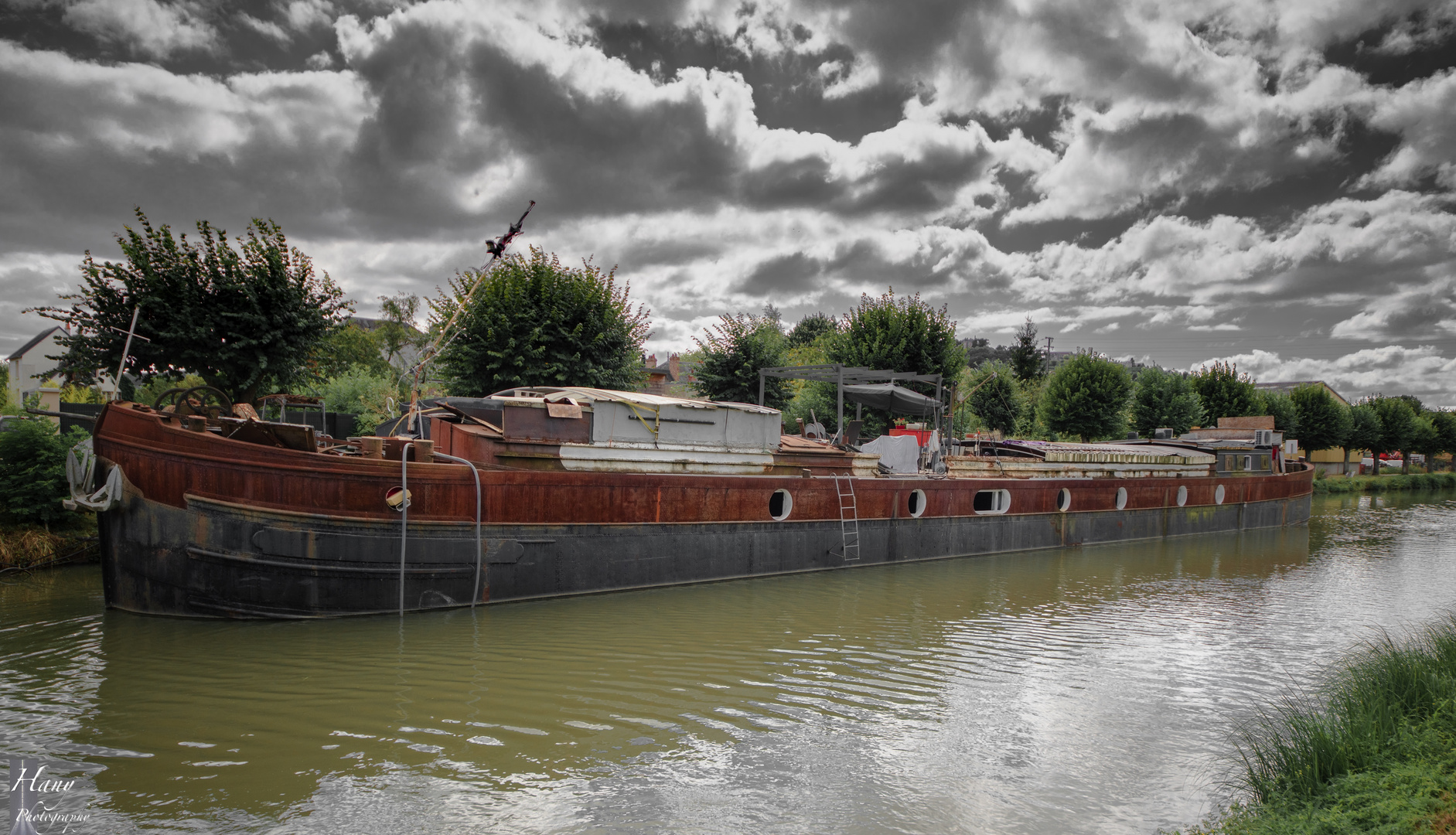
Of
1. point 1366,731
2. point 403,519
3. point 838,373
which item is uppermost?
point 838,373

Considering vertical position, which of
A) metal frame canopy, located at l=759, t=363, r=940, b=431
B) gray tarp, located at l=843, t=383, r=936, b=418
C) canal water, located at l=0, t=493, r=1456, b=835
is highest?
metal frame canopy, located at l=759, t=363, r=940, b=431

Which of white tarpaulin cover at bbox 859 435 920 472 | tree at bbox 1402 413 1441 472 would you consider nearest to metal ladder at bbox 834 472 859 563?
white tarpaulin cover at bbox 859 435 920 472

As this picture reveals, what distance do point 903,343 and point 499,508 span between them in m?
22.4

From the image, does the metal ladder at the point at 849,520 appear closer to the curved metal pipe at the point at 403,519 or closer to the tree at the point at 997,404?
the curved metal pipe at the point at 403,519

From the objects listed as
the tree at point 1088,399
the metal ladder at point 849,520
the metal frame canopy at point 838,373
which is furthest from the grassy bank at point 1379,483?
the metal ladder at point 849,520

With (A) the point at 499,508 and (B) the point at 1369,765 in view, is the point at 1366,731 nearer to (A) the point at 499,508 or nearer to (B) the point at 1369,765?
(B) the point at 1369,765

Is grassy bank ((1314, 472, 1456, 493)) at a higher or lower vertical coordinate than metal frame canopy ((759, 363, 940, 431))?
lower

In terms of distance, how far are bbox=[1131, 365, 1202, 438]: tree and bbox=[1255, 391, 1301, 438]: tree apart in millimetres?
8288

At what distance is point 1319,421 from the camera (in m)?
49.5

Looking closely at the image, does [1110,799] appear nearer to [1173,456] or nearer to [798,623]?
[798,623]

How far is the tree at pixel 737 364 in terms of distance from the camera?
29.7 m

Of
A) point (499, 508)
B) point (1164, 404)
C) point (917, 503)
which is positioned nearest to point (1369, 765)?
point (499, 508)

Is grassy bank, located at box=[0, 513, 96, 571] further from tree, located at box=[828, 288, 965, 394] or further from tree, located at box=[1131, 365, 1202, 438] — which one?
tree, located at box=[1131, 365, 1202, 438]

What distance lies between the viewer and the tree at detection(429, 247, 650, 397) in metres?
21.3
